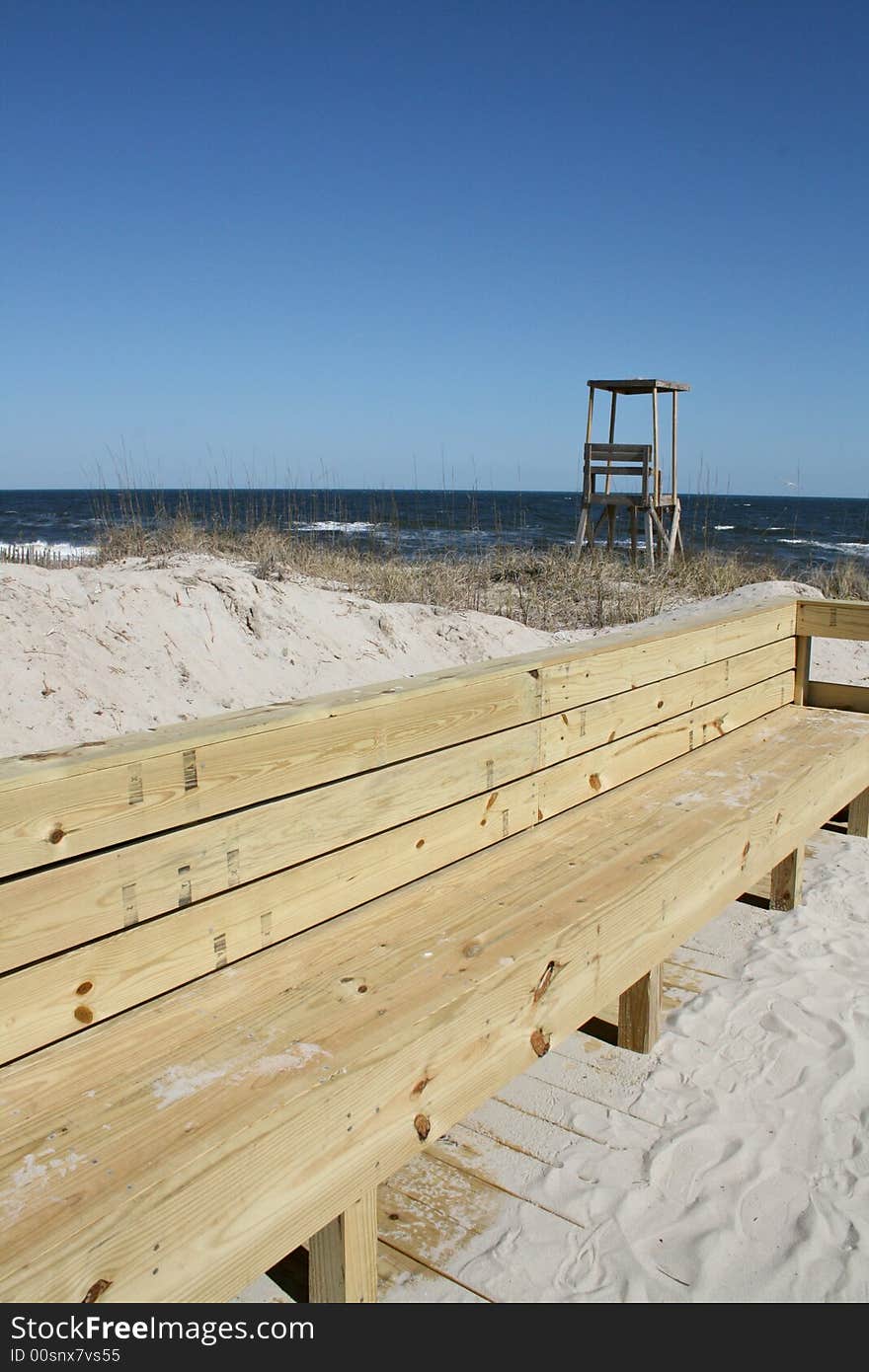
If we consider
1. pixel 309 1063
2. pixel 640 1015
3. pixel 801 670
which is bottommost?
pixel 640 1015

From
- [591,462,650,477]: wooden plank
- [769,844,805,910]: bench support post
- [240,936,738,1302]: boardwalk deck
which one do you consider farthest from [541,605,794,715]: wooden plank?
[591,462,650,477]: wooden plank

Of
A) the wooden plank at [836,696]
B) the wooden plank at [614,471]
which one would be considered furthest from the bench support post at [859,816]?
Answer: the wooden plank at [614,471]

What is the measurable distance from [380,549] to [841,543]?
14.4 m

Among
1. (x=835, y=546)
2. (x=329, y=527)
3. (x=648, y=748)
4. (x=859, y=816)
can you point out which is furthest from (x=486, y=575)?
(x=835, y=546)

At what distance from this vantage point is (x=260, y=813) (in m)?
1.92

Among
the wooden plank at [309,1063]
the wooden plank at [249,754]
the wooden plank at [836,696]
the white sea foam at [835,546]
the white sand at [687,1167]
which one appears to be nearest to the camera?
the wooden plank at [309,1063]

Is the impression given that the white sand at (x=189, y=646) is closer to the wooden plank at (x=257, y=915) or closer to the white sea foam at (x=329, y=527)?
the wooden plank at (x=257, y=915)

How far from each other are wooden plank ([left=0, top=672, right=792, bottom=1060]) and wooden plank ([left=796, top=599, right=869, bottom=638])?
1483mm

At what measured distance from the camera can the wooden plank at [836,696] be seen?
4316 millimetres

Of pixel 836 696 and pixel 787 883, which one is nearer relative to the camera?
pixel 787 883

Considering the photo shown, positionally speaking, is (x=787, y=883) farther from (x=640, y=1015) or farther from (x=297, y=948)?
(x=297, y=948)

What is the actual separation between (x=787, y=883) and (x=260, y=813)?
7.01 ft

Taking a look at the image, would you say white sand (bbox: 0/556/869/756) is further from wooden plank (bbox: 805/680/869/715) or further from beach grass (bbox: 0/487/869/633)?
wooden plank (bbox: 805/680/869/715)

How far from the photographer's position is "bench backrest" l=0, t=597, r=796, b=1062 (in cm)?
159
